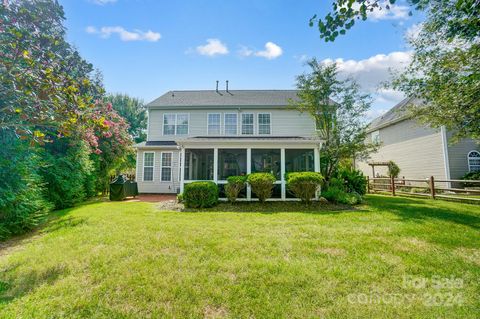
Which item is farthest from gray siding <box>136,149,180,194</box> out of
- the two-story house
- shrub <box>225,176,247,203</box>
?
shrub <box>225,176,247,203</box>

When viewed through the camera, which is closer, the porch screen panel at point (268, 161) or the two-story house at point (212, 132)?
the porch screen panel at point (268, 161)

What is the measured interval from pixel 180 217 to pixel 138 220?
4.23 feet

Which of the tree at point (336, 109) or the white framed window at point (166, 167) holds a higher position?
the tree at point (336, 109)

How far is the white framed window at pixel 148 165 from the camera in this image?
564 inches

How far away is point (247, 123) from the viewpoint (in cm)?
1425

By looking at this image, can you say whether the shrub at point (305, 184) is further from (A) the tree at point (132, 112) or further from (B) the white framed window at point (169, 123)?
(A) the tree at point (132, 112)

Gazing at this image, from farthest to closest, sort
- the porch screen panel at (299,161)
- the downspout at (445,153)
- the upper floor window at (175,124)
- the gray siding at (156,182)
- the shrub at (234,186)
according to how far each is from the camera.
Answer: the upper floor window at (175,124) < the gray siding at (156,182) < the downspout at (445,153) < the porch screen panel at (299,161) < the shrub at (234,186)

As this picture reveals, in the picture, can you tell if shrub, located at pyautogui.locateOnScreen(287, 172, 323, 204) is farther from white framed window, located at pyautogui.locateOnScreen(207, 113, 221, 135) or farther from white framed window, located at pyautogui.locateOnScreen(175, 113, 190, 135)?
white framed window, located at pyautogui.locateOnScreen(175, 113, 190, 135)

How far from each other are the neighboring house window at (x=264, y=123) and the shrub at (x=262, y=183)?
5.65 metres

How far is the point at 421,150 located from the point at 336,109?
869 cm

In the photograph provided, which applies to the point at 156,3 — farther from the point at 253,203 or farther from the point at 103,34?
the point at 253,203

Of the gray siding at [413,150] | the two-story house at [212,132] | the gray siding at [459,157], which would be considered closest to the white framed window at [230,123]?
the two-story house at [212,132]

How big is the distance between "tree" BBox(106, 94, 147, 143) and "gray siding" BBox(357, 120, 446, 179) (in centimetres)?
3041

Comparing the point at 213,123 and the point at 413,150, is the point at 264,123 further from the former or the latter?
the point at 413,150
